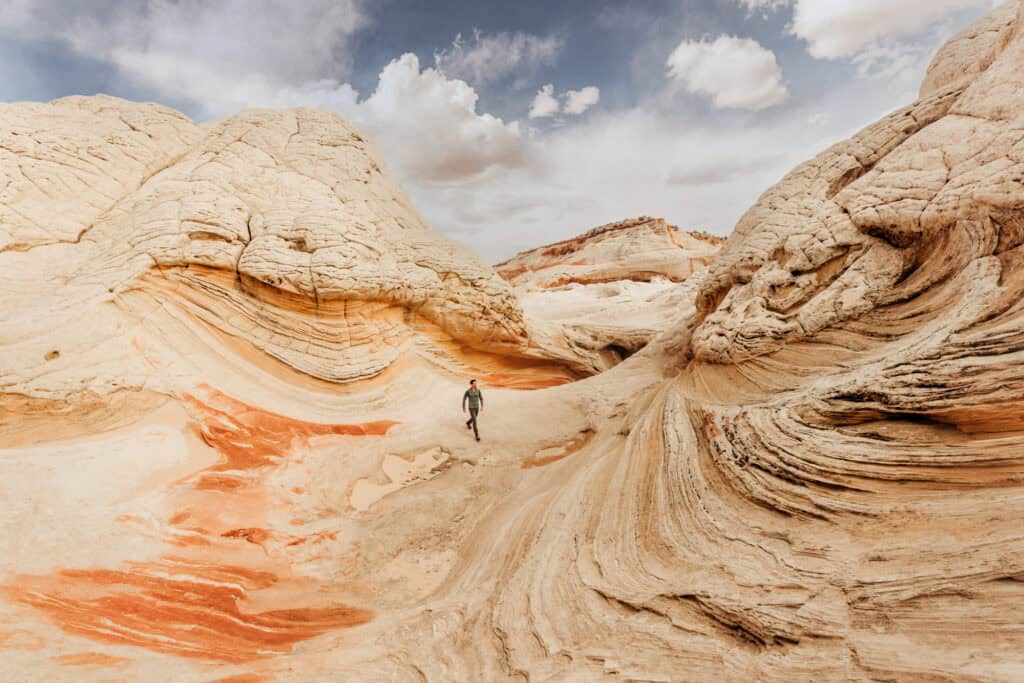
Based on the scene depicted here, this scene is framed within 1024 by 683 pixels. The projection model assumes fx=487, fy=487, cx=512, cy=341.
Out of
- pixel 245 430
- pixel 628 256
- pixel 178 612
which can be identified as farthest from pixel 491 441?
pixel 628 256

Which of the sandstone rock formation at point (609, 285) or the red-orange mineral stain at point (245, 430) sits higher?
the sandstone rock formation at point (609, 285)

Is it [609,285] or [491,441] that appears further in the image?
[609,285]

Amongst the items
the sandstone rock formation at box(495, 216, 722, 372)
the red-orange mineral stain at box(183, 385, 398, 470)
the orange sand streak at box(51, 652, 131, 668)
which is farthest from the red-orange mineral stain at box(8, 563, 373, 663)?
the sandstone rock formation at box(495, 216, 722, 372)

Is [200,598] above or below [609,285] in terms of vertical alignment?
below

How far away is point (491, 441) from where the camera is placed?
8.18 meters

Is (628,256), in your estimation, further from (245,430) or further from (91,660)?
(91,660)

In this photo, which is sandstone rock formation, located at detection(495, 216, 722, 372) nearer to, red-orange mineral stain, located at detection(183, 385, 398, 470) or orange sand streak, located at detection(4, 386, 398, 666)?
red-orange mineral stain, located at detection(183, 385, 398, 470)

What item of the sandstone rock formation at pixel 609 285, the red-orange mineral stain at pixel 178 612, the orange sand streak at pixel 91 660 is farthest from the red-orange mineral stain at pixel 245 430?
the sandstone rock formation at pixel 609 285

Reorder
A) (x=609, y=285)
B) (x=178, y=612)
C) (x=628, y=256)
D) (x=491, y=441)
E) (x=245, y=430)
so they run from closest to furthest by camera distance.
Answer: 1. (x=178, y=612)
2. (x=245, y=430)
3. (x=491, y=441)
4. (x=609, y=285)
5. (x=628, y=256)

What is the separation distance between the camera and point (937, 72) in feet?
27.6

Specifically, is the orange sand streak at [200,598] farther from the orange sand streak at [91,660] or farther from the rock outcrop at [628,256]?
the rock outcrop at [628,256]

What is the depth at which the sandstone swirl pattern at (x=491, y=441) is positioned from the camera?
311cm

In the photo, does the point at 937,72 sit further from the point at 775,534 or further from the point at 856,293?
the point at 775,534

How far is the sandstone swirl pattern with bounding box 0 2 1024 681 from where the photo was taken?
3105mm
